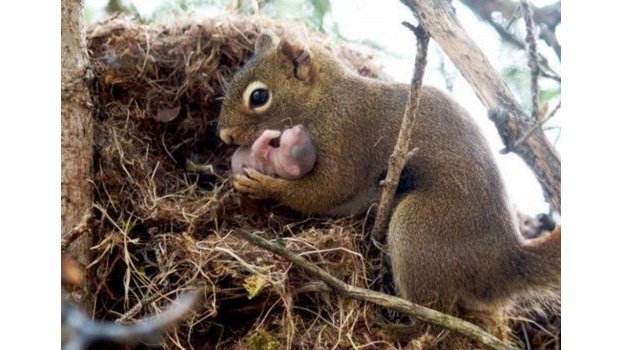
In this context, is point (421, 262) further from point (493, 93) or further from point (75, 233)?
A: point (75, 233)

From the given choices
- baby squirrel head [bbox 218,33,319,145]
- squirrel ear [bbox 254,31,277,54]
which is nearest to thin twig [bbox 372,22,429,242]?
baby squirrel head [bbox 218,33,319,145]

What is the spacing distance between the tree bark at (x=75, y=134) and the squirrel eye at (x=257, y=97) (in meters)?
0.50

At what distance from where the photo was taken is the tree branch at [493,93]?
5.48ft

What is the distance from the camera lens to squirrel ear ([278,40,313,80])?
2408 mm

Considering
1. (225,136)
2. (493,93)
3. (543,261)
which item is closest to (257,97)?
(225,136)

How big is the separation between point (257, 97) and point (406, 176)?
Answer: 55 cm

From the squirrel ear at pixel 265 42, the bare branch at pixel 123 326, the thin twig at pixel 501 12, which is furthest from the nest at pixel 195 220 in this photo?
the thin twig at pixel 501 12

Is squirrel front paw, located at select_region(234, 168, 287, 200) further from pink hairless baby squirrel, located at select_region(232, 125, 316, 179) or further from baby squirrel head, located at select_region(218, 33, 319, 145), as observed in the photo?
baby squirrel head, located at select_region(218, 33, 319, 145)

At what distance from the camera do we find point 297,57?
7.97 feet
